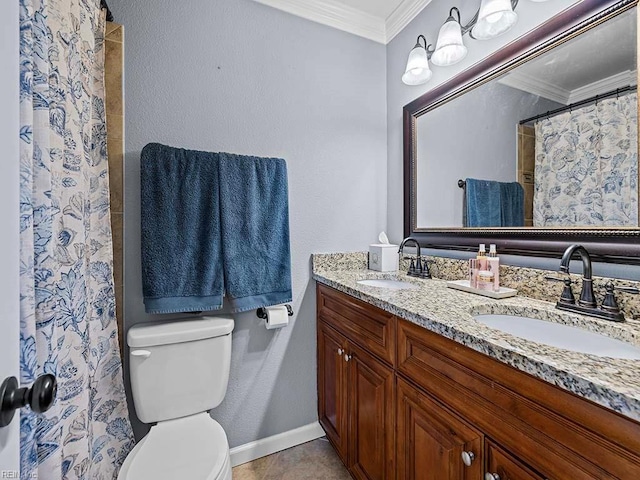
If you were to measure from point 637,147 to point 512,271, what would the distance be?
0.53 m

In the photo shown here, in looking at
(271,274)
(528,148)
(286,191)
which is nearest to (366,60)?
(286,191)

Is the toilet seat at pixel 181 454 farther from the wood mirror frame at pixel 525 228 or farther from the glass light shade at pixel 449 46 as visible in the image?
the glass light shade at pixel 449 46

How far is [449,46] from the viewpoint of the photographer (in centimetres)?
139

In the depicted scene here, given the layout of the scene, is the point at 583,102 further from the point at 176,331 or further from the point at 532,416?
the point at 176,331

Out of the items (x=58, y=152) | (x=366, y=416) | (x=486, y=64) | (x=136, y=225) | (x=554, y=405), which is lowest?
(x=366, y=416)

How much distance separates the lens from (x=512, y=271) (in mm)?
1200

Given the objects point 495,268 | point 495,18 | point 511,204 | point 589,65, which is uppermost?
point 495,18

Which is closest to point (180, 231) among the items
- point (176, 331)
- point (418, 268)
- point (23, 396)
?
point (176, 331)

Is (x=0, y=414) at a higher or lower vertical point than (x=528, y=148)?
lower

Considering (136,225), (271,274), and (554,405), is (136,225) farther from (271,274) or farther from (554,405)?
(554,405)

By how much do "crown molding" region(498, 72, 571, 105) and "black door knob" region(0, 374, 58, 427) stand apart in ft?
5.25

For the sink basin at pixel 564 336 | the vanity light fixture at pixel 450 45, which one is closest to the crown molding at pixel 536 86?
the vanity light fixture at pixel 450 45

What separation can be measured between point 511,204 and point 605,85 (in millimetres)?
465

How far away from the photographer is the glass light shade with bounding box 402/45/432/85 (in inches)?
61.4
